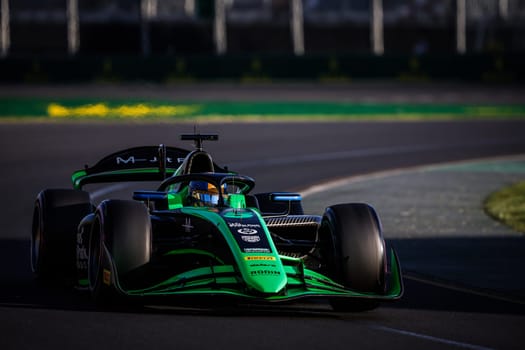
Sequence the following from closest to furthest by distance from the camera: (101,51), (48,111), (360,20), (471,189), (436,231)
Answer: (436,231) < (471,189) < (48,111) < (101,51) < (360,20)

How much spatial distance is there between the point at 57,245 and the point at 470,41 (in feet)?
214

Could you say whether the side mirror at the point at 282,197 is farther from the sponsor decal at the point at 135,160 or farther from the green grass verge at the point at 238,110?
the green grass verge at the point at 238,110

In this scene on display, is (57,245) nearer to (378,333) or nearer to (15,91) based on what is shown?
(378,333)

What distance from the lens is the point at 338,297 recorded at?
354 inches

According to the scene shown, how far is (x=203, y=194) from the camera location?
1022cm

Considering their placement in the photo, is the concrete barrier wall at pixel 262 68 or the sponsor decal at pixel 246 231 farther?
the concrete barrier wall at pixel 262 68

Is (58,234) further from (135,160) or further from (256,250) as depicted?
(256,250)

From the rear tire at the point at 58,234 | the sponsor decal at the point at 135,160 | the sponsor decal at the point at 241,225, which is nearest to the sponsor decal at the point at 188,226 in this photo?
the sponsor decal at the point at 241,225

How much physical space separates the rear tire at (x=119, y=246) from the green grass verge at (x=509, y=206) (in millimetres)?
6980

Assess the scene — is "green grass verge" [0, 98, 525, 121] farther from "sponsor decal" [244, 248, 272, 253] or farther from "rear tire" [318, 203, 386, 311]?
"sponsor decal" [244, 248, 272, 253]

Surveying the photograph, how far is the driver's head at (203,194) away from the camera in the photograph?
10156mm

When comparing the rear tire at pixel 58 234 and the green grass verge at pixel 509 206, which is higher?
the rear tire at pixel 58 234

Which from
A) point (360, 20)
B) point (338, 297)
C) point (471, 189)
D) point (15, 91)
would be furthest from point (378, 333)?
point (360, 20)

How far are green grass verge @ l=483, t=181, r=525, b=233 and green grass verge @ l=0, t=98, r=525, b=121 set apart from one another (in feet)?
51.4
